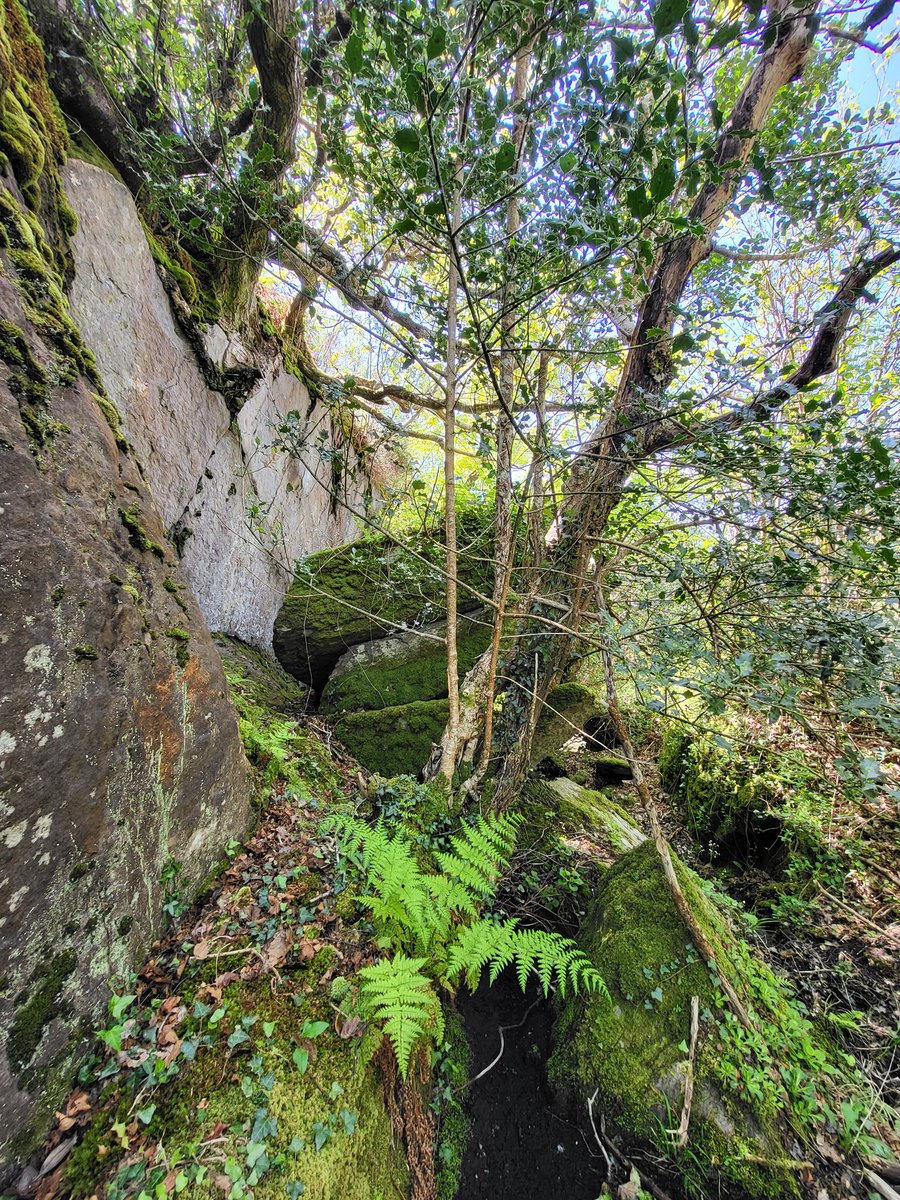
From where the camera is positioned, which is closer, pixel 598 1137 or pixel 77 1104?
pixel 77 1104

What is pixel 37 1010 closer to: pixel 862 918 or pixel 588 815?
pixel 588 815

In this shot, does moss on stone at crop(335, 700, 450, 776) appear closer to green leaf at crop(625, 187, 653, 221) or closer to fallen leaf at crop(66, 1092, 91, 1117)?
fallen leaf at crop(66, 1092, 91, 1117)

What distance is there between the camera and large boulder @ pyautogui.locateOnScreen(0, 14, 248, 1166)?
4.79ft

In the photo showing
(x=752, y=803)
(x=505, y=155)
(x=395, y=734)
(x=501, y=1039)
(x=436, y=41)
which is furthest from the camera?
(x=752, y=803)

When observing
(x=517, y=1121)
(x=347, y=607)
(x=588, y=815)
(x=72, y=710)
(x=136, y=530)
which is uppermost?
(x=136, y=530)

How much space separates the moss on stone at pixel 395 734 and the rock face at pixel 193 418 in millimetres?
1746

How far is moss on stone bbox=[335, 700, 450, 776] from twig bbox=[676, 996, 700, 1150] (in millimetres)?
2345

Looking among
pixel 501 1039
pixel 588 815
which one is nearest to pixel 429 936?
pixel 501 1039

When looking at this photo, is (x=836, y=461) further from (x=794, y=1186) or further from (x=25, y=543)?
(x=25, y=543)

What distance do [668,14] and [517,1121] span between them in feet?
15.6

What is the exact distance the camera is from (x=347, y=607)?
197 inches

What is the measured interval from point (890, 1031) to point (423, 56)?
217 inches

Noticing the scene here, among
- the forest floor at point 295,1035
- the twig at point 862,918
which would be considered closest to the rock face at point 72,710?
the forest floor at point 295,1035

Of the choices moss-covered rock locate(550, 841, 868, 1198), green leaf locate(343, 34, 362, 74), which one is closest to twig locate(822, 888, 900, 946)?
moss-covered rock locate(550, 841, 868, 1198)
